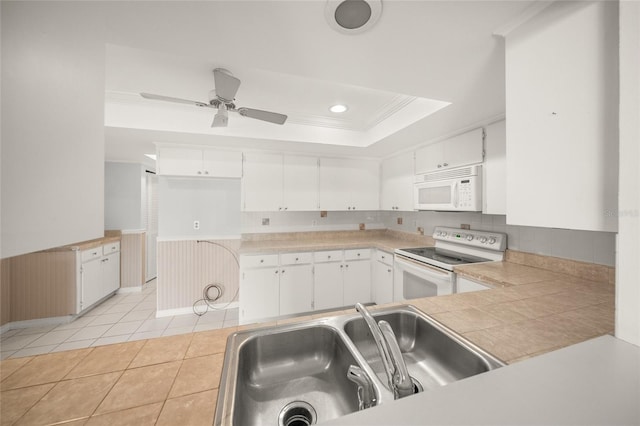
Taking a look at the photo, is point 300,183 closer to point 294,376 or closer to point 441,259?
point 441,259

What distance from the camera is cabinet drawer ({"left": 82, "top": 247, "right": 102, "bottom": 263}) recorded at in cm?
300

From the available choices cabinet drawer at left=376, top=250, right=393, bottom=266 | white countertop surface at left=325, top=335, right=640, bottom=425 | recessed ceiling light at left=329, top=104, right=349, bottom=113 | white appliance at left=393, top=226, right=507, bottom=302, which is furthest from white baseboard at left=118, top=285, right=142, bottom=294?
white countertop surface at left=325, top=335, right=640, bottom=425

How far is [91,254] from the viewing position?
10.3ft

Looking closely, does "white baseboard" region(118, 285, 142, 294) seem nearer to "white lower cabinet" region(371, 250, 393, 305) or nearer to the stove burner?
"white lower cabinet" region(371, 250, 393, 305)

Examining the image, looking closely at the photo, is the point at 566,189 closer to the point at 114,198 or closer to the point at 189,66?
the point at 189,66

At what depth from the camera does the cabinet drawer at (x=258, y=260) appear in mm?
2744

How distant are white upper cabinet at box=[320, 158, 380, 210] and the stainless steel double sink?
240 cm

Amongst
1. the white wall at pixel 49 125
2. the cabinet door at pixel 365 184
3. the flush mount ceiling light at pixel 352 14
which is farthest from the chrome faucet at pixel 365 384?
the cabinet door at pixel 365 184

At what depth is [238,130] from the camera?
260 centimetres

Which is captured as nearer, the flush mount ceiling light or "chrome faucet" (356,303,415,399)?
"chrome faucet" (356,303,415,399)

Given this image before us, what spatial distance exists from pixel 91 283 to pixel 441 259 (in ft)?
14.3

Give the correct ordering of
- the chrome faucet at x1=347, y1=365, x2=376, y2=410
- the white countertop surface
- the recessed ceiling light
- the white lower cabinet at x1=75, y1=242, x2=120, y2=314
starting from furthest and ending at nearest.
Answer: the white lower cabinet at x1=75, y1=242, x2=120, y2=314, the recessed ceiling light, the chrome faucet at x1=347, y1=365, x2=376, y2=410, the white countertop surface

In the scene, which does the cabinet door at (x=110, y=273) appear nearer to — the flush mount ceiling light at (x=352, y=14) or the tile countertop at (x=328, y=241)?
the tile countertop at (x=328, y=241)

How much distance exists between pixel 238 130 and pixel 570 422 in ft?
9.48
